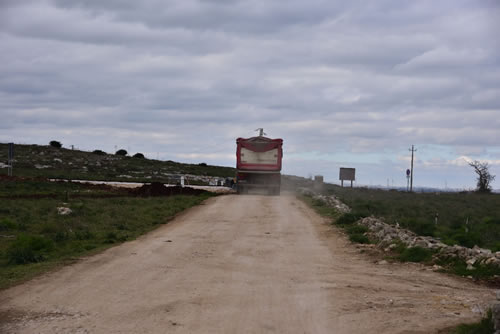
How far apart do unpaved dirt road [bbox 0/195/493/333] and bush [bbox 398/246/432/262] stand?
0.65m

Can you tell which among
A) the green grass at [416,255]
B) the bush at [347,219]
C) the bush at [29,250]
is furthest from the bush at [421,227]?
the bush at [29,250]

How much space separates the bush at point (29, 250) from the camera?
37.7 ft

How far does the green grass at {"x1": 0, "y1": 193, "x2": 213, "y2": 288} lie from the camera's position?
11.5 metres

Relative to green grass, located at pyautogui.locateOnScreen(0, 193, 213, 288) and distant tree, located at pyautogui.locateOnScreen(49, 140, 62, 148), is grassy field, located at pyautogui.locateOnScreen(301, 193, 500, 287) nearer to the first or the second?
green grass, located at pyautogui.locateOnScreen(0, 193, 213, 288)

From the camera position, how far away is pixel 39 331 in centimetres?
653

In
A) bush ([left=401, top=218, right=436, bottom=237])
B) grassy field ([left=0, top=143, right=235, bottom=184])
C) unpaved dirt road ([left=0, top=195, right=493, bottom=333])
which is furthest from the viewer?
grassy field ([left=0, top=143, right=235, bottom=184])

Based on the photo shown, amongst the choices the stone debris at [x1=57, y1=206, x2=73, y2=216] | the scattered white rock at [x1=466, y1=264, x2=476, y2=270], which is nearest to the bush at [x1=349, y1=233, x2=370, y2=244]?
the scattered white rock at [x1=466, y1=264, x2=476, y2=270]

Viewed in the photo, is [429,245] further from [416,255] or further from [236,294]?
[236,294]

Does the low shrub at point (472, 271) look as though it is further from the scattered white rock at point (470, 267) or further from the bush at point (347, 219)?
the bush at point (347, 219)

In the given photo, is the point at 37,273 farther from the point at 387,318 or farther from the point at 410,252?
the point at 410,252

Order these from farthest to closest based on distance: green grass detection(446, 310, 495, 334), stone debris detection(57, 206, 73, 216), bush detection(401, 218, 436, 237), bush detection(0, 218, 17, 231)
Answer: stone debris detection(57, 206, 73, 216) < bush detection(401, 218, 436, 237) < bush detection(0, 218, 17, 231) < green grass detection(446, 310, 495, 334)

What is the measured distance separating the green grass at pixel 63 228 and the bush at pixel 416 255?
7.36 metres

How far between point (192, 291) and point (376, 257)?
5569mm

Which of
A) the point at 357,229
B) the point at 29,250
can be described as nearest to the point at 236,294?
the point at 29,250
